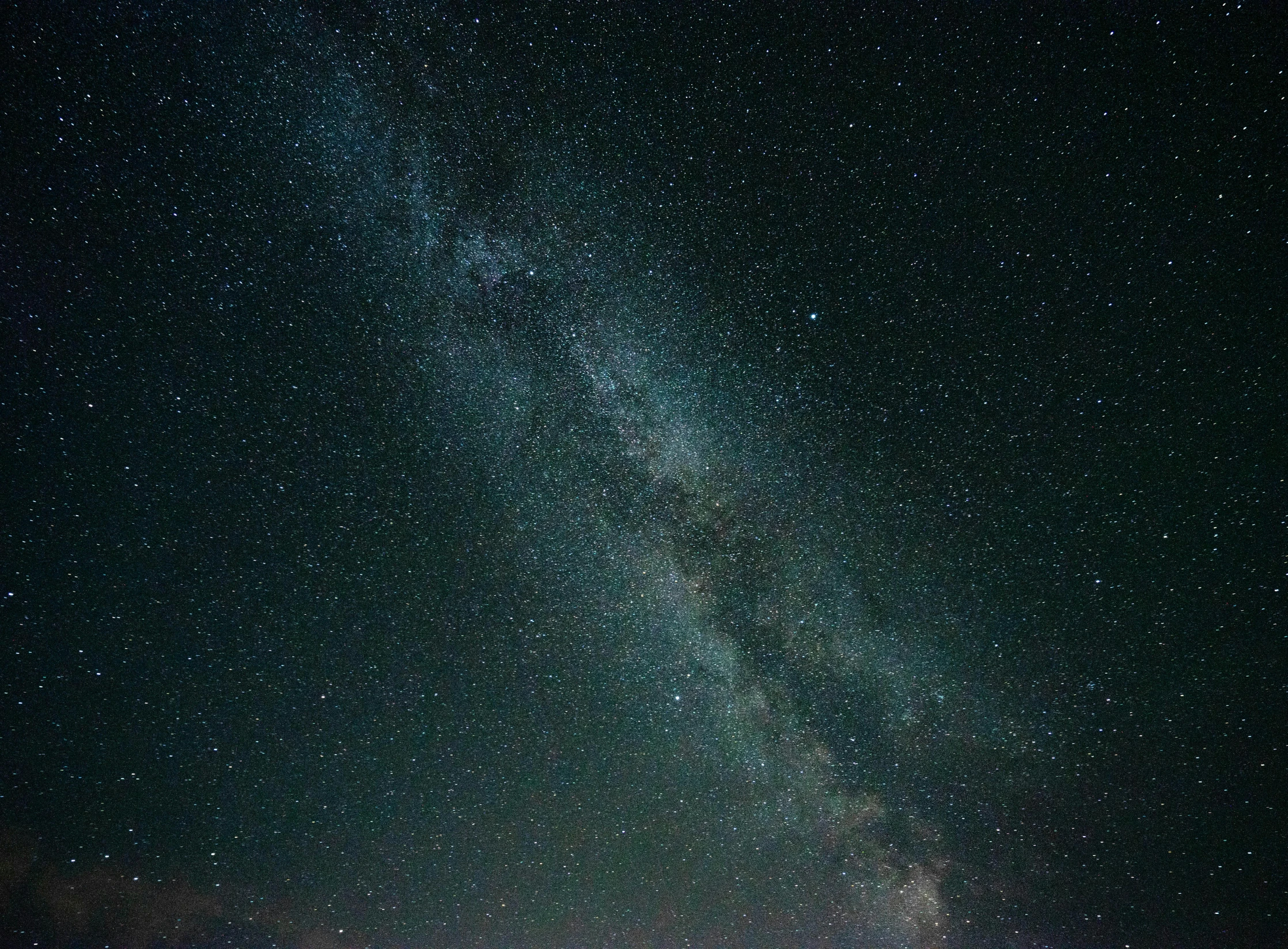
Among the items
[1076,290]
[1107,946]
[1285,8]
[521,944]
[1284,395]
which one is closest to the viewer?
[1285,8]

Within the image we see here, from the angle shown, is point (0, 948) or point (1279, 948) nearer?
point (0, 948)

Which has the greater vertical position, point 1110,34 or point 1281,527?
point 1110,34

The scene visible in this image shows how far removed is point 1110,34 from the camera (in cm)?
195

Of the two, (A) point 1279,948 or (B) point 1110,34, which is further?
(A) point 1279,948

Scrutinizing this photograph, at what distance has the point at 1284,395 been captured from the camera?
8.68 ft

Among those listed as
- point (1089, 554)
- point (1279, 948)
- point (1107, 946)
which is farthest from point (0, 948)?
point (1279, 948)

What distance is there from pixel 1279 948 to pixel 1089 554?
5.98 meters

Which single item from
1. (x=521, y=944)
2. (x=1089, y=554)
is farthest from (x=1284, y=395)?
(x=521, y=944)

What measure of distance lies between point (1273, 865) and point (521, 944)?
753 centimetres

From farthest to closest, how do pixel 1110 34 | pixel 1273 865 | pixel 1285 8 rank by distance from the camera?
pixel 1273 865 < pixel 1110 34 < pixel 1285 8

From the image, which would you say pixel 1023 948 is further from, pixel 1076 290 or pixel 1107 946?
pixel 1076 290

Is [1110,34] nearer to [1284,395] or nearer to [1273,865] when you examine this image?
[1284,395]

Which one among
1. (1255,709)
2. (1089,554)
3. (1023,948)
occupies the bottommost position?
(1023,948)

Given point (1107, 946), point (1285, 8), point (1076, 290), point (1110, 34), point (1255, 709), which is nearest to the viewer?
point (1285, 8)
